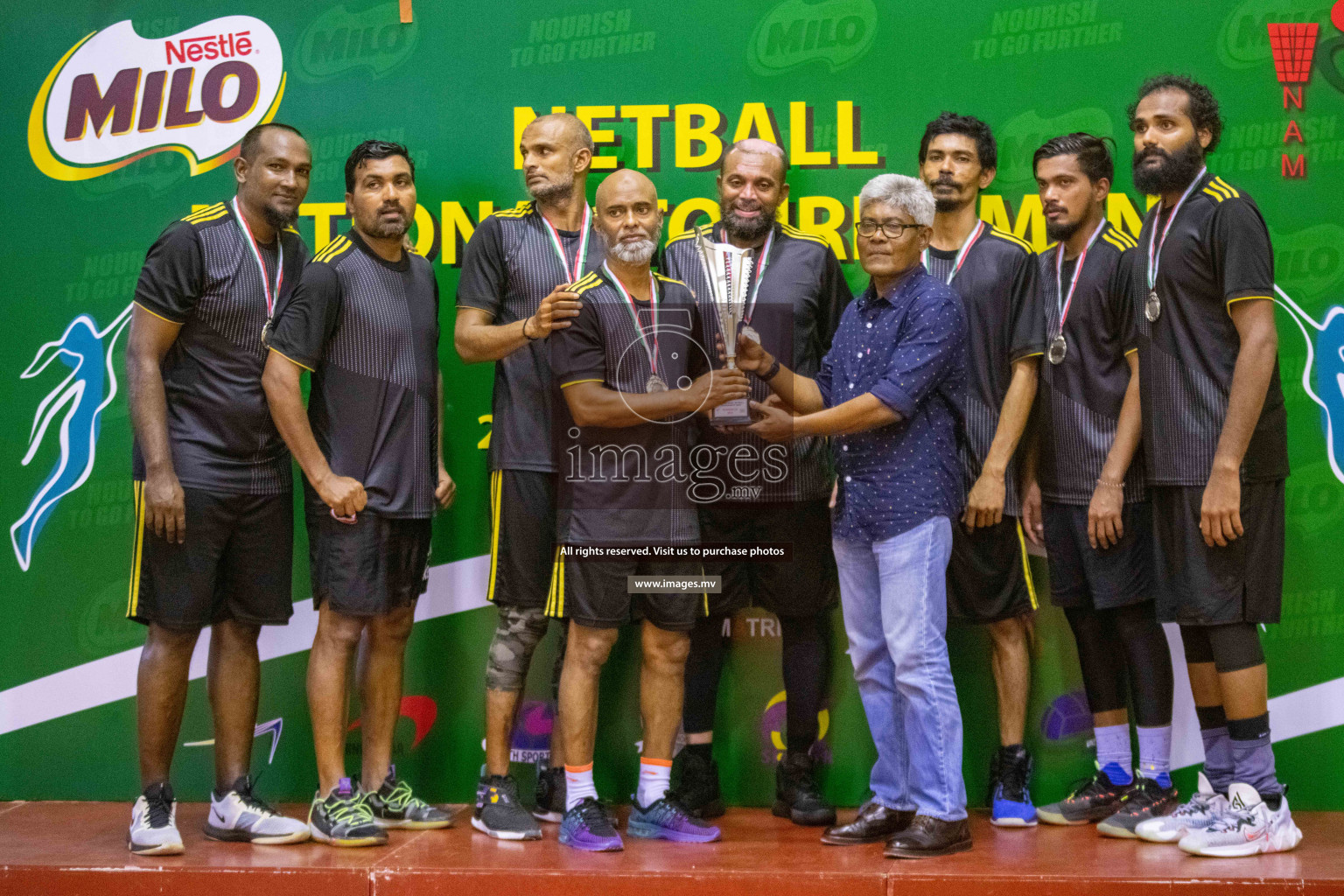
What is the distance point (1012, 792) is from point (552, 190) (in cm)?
221

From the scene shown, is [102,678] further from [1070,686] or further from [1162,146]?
[1162,146]

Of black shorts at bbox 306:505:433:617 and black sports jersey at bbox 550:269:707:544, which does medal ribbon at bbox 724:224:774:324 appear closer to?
black sports jersey at bbox 550:269:707:544

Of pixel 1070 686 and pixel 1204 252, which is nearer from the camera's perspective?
pixel 1204 252

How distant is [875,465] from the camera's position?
3.09 m

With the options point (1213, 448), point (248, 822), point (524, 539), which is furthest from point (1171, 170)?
point (248, 822)

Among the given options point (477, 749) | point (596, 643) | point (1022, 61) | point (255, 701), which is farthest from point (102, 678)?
point (1022, 61)

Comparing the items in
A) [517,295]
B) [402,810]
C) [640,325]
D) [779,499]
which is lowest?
[402,810]

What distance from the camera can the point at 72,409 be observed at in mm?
4070

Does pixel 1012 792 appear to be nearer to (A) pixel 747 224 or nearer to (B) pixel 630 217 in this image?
(A) pixel 747 224

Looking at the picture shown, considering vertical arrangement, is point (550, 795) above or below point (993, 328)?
below

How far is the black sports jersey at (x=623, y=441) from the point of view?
3189mm

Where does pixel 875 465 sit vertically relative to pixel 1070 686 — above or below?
above

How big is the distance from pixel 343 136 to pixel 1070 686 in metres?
2.95

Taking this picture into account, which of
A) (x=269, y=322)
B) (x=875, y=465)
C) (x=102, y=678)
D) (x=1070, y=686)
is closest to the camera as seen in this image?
(x=875, y=465)
